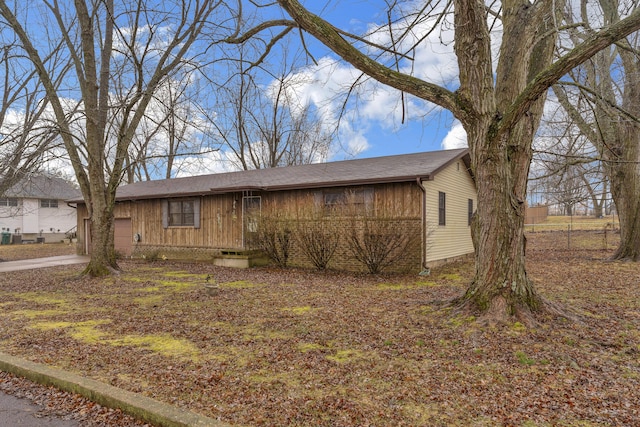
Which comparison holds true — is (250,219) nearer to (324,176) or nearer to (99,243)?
(324,176)

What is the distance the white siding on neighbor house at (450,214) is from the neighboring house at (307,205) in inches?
1.2

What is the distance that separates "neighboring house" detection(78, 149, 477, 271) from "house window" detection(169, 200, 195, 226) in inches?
1.7

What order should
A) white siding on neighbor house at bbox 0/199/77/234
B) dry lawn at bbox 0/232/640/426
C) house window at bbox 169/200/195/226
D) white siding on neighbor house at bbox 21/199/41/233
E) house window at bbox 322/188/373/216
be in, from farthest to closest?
white siding on neighbor house at bbox 21/199/41/233, white siding on neighbor house at bbox 0/199/77/234, house window at bbox 169/200/195/226, house window at bbox 322/188/373/216, dry lawn at bbox 0/232/640/426

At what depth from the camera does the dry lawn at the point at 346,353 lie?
10.5 ft

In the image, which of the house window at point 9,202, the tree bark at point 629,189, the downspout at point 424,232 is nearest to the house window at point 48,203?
the house window at point 9,202

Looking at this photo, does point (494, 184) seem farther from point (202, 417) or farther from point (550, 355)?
point (202, 417)

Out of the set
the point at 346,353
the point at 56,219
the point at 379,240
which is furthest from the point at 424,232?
the point at 56,219

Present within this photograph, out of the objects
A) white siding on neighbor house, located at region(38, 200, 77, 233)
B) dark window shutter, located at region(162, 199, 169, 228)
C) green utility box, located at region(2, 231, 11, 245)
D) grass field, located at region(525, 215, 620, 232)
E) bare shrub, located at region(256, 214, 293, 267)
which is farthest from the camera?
white siding on neighbor house, located at region(38, 200, 77, 233)

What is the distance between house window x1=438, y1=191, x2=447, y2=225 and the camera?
42.6 feet

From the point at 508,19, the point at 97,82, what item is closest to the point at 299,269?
the point at 97,82

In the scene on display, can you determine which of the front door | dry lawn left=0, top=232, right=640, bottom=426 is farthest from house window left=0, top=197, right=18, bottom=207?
dry lawn left=0, top=232, right=640, bottom=426

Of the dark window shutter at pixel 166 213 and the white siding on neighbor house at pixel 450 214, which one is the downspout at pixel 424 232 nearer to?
the white siding on neighbor house at pixel 450 214

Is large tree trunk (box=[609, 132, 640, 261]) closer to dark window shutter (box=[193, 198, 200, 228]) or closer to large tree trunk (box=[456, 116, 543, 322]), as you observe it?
large tree trunk (box=[456, 116, 543, 322])

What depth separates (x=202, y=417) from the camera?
303cm
